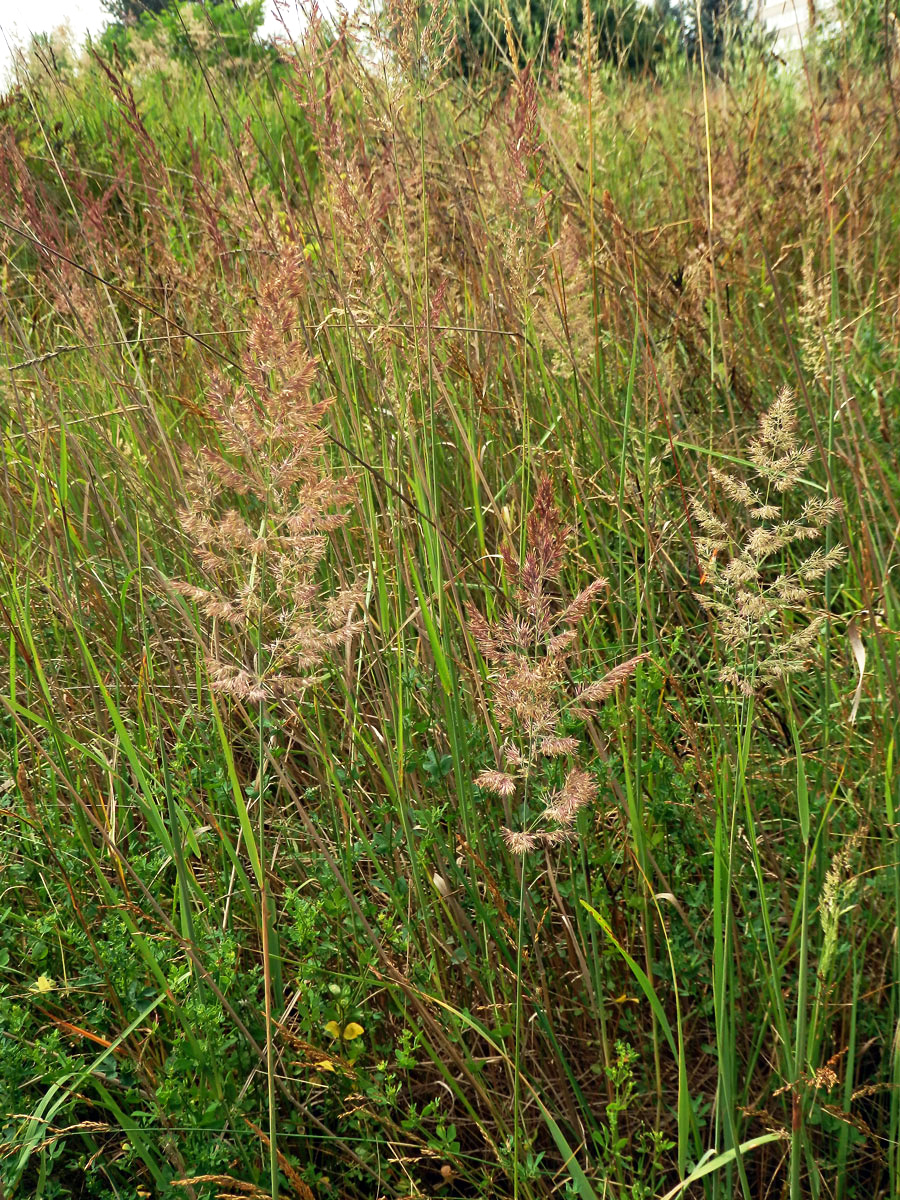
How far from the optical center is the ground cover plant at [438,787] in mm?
986

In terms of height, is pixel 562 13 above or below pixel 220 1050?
above

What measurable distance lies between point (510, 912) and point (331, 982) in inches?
11.0

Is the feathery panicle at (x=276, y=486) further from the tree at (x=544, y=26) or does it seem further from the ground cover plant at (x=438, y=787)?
the tree at (x=544, y=26)

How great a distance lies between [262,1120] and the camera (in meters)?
1.19

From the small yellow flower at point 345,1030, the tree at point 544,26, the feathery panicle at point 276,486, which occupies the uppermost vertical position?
the tree at point 544,26

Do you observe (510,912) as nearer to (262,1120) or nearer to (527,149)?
(262,1120)

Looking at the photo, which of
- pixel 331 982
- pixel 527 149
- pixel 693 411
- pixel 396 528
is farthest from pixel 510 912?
pixel 693 411

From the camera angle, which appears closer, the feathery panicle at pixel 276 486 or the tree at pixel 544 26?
the feathery panicle at pixel 276 486

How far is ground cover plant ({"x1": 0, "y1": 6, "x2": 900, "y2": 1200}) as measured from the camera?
99 centimetres

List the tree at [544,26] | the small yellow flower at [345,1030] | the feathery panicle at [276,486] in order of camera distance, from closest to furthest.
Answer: the feathery panicle at [276,486] → the small yellow flower at [345,1030] → the tree at [544,26]

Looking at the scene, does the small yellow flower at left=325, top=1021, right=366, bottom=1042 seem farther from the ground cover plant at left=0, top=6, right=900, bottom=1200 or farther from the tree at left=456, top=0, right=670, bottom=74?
the tree at left=456, top=0, right=670, bottom=74

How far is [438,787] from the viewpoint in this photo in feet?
4.75

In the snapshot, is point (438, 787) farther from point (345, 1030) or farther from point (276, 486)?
point (276, 486)

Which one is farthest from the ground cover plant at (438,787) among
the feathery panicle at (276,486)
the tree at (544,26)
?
the tree at (544,26)
